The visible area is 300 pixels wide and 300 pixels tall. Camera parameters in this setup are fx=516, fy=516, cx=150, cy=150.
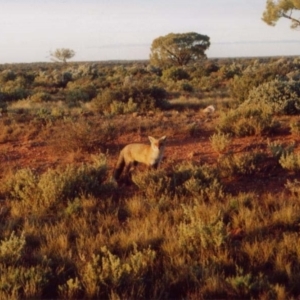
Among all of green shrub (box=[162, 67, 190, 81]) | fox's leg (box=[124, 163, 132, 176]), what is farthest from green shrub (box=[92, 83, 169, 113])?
green shrub (box=[162, 67, 190, 81])

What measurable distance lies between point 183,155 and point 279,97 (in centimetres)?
669

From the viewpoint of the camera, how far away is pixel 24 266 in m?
5.95

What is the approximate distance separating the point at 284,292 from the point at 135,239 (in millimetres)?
2113

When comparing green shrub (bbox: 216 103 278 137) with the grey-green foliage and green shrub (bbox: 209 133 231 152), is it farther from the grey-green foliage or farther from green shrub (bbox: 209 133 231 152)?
the grey-green foliage

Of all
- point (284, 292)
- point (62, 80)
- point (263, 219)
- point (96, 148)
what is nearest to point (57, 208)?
point (263, 219)

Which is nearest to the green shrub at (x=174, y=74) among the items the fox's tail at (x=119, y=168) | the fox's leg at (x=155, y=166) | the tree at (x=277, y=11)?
the tree at (x=277, y=11)

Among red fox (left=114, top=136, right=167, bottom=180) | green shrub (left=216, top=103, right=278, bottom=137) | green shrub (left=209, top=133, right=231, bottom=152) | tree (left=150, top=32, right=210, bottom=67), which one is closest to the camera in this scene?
red fox (left=114, top=136, right=167, bottom=180)

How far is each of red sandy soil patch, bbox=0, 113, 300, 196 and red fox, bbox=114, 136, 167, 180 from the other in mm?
949

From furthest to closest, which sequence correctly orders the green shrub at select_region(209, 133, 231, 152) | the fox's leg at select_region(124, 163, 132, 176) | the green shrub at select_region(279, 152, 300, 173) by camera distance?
the green shrub at select_region(209, 133, 231, 152) < the fox's leg at select_region(124, 163, 132, 176) < the green shrub at select_region(279, 152, 300, 173)

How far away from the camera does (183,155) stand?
40.2 feet

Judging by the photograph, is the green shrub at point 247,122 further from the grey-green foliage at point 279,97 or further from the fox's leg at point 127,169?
the fox's leg at point 127,169

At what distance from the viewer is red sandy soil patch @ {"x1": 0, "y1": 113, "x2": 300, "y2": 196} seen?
31.9 feet

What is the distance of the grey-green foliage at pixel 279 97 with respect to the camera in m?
17.0

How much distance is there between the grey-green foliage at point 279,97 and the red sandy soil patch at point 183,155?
2.84m
